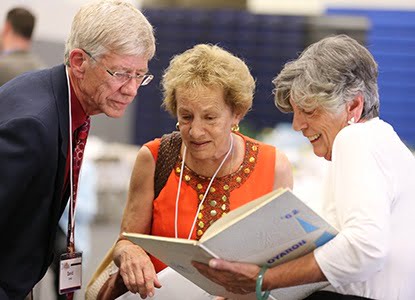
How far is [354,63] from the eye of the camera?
2324 millimetres

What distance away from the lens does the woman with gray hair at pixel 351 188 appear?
2.07 metres

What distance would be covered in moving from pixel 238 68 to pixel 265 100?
657 centimetres

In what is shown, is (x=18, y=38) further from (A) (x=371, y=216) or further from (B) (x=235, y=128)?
(A) (x=371, y=216)

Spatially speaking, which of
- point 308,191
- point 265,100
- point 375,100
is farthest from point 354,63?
point 265,100

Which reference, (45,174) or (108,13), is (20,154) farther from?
(108,13)

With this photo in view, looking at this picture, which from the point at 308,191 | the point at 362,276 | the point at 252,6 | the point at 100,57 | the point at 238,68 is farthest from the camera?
the point at 252,6

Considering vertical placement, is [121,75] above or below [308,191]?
above

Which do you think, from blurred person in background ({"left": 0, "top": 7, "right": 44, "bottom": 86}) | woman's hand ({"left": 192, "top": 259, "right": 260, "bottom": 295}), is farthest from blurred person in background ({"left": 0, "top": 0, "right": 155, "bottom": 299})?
blurred person in background ({"left": 0, "top": 7, "right": 44, "bottom": 86})

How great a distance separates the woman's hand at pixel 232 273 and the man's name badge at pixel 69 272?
605 millimetres

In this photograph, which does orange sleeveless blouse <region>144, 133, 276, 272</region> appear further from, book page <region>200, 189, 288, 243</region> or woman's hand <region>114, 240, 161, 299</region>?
book page <region>200, 189, 288, 243</region>

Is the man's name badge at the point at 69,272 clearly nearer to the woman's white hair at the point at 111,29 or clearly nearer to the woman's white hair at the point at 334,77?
the woman's white hair at the point at 111,29

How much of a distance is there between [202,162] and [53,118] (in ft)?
2.15

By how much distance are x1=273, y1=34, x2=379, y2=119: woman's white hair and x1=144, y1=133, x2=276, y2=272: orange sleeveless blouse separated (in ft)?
1.43

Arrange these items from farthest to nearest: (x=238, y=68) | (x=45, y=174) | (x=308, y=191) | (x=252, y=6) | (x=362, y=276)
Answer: (x=252, y=6) → (x=308, y=191) → (x=238, y=68) → (x=45, y=174) → (x=362, y=276)
